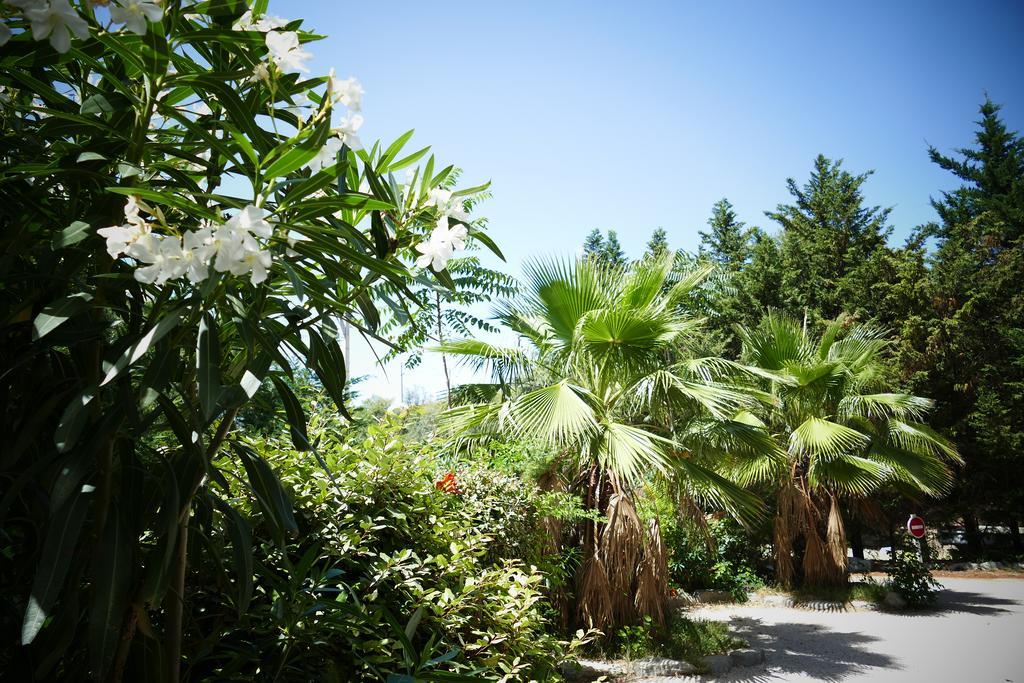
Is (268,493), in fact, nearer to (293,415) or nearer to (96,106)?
(293,415)

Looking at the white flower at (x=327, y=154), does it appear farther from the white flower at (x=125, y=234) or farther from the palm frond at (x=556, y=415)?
the palm frond at (x=556, y=415)

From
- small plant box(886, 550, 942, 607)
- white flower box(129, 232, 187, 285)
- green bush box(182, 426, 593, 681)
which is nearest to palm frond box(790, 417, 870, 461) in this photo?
small plant box(886, 550, 942, 607)

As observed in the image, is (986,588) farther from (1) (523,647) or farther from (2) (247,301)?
(2) (247,301)

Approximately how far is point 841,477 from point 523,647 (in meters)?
8.89

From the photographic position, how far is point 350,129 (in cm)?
116

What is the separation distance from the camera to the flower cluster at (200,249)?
931mm

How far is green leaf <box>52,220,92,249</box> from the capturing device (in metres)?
1.10

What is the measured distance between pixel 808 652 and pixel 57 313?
829cm

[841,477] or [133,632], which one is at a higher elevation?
[841,477]

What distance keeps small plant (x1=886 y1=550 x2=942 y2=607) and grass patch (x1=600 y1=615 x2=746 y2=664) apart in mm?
4690

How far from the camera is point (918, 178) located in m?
19.6

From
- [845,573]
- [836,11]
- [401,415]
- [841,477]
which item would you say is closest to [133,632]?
[401,415]

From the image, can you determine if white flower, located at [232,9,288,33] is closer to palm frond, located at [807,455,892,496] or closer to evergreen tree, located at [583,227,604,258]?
palm frond, located at [807,455,892,496]

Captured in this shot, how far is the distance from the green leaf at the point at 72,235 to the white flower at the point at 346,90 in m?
0.58
